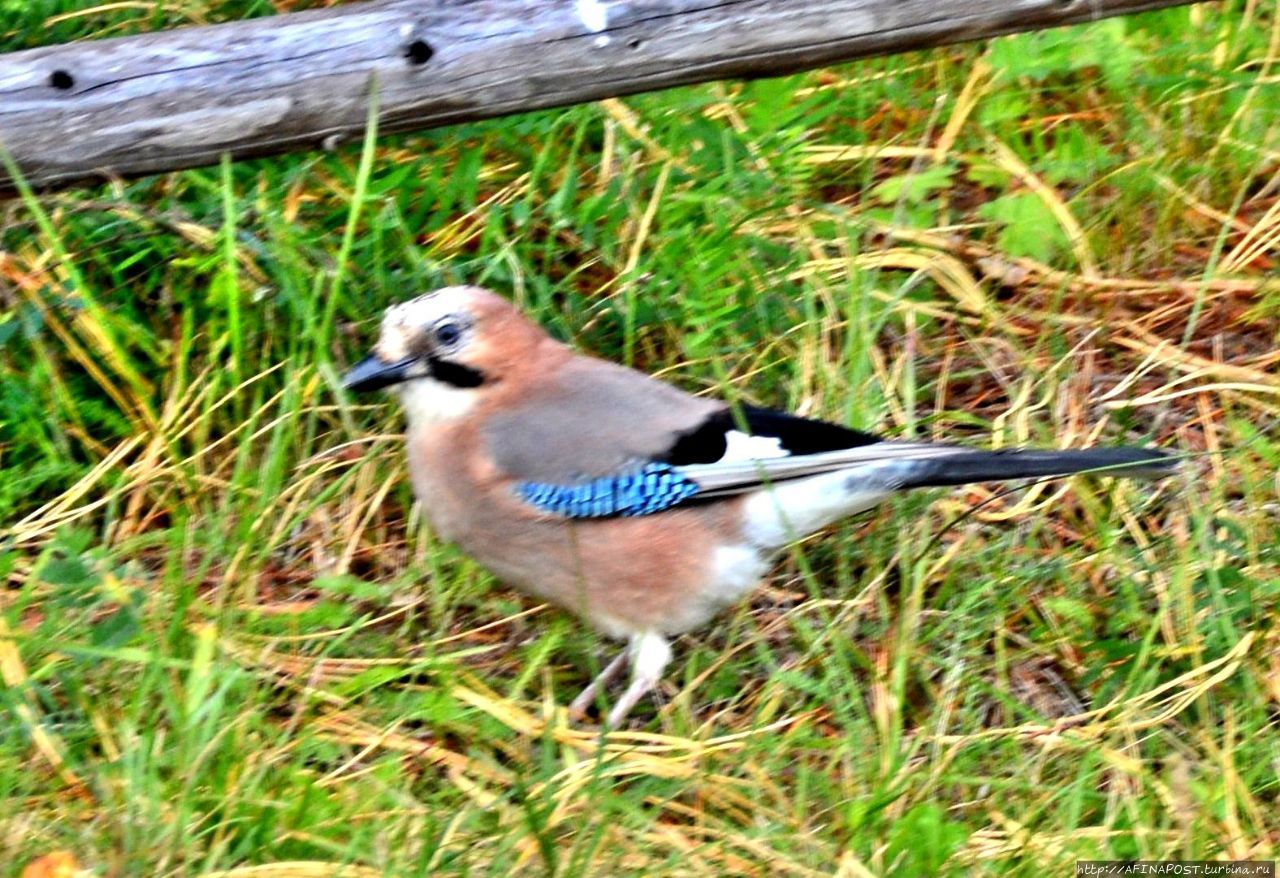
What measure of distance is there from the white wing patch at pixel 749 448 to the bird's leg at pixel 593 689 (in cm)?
46

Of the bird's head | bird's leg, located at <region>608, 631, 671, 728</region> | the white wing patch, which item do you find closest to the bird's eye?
the bird's head

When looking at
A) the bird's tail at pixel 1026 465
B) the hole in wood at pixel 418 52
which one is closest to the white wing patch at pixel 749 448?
the bird's tail at pixel 1026 465

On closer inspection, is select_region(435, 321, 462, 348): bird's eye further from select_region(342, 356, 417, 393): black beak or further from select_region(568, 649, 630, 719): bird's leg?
select_region(568, 649, 630, 719): bird's leg

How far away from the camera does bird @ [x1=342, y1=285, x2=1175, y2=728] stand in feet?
11.3

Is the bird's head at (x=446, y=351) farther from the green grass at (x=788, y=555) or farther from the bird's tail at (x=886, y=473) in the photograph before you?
the bird's tail at (x=886, y=473)

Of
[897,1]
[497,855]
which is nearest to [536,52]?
[897,1]

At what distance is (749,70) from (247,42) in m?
1.03

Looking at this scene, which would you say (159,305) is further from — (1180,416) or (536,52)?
(1180,416)

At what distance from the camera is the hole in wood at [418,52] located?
3535 mm

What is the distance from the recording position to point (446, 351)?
355 centimetres

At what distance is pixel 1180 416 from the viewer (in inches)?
161

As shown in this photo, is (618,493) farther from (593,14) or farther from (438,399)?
(593,14)

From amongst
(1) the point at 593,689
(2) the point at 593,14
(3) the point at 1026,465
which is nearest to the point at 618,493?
(1) the point at 593,689

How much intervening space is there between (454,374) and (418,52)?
0.66 m
